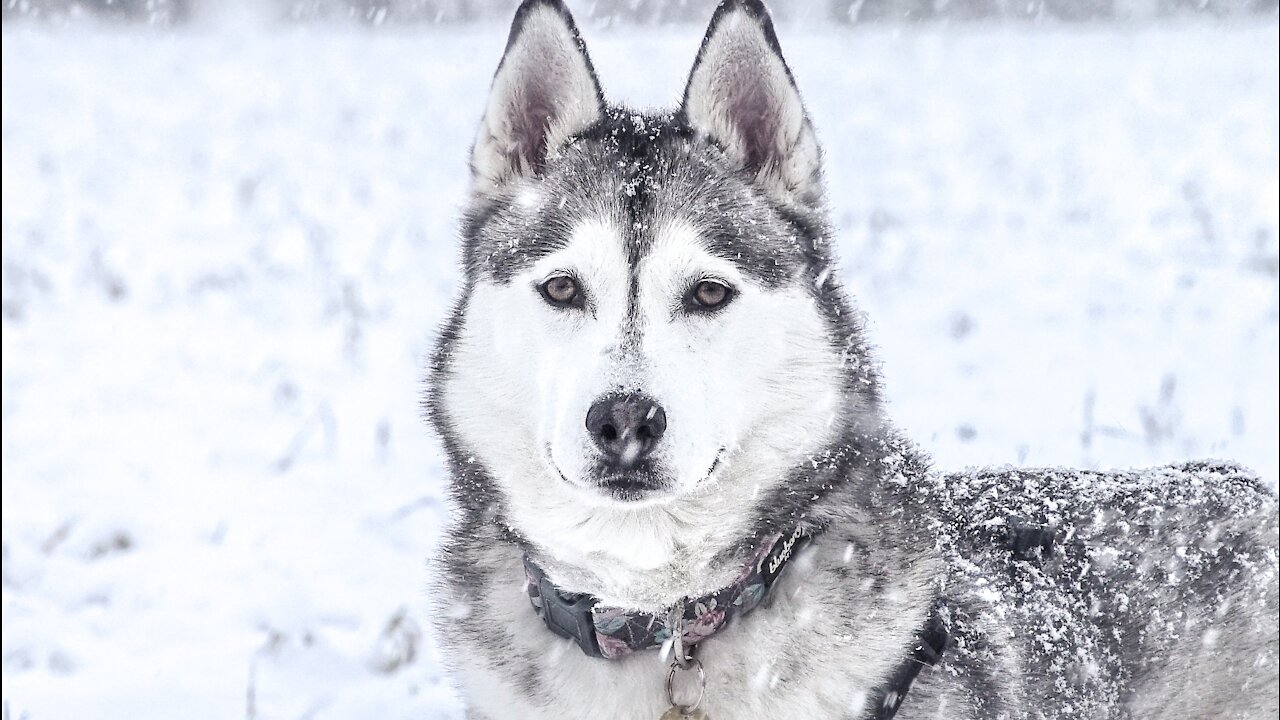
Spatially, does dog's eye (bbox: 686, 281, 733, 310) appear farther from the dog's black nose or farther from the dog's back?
the dog's back

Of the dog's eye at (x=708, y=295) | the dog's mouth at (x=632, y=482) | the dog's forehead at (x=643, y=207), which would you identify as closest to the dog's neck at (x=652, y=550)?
the dog's mouth at (x=632, y=482)

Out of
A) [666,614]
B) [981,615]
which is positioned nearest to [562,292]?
[666,614]

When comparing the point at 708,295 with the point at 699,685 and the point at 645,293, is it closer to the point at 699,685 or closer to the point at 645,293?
the point at 645,293

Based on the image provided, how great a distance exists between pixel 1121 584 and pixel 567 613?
1470mm

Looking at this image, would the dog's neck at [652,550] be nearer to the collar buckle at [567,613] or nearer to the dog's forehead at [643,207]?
the collar buckle at [567,613]

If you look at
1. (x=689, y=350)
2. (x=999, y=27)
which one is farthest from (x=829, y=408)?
(x=999, y=27)

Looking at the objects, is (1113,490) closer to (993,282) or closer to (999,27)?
(993,282)

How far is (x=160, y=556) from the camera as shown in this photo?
4.46 meters

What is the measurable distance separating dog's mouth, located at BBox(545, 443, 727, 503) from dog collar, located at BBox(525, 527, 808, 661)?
0.96ft

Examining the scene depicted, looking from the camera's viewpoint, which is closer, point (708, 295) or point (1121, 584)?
point (708, 295)

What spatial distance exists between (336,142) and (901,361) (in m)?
9.22

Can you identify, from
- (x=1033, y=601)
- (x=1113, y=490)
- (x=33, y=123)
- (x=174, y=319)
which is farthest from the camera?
(x=33, y=123)

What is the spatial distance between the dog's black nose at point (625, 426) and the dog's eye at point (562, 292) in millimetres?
410

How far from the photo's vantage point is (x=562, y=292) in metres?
2.63
